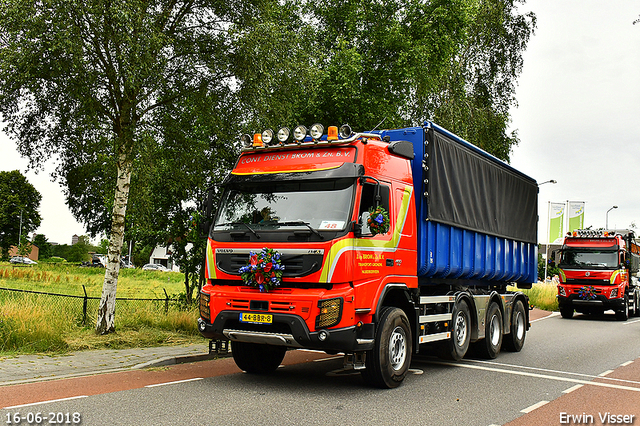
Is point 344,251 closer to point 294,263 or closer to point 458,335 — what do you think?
point 294,263

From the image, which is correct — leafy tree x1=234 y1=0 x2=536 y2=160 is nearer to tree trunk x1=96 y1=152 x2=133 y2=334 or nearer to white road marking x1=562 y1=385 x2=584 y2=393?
tree trunk x1=96 y1=152 x2=133 y2=334

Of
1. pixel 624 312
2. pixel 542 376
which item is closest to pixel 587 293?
pixel 624 312

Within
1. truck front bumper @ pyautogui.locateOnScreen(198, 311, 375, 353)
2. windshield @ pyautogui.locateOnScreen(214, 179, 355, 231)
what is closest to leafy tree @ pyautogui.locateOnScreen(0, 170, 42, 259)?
windshield @ pyautogui.locateOnScreen(214, 179, 355, 231)

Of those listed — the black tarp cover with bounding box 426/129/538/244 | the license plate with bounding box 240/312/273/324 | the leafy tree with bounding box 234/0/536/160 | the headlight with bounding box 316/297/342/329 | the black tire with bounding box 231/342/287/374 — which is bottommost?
the black tire with bounding box 231/342/287/374

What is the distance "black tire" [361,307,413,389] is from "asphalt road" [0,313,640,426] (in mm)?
192

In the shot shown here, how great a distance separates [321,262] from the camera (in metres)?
7.29

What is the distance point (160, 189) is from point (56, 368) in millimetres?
5936

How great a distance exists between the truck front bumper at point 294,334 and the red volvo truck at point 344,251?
0.05 feet

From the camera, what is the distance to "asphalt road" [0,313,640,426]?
20.7 ft

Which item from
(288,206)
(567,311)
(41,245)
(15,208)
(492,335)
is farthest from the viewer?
(41,245)

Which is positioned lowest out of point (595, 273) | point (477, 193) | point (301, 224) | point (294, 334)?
point (294, 334)

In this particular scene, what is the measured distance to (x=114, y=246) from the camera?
1168cm

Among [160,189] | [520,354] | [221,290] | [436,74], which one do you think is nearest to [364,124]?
[436,74]

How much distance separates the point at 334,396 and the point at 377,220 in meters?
2.32
